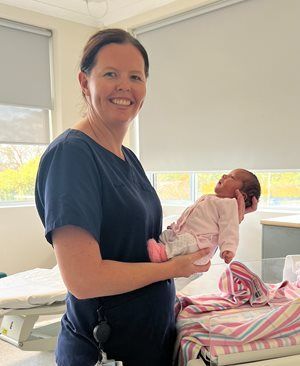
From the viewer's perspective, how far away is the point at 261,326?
0.94m

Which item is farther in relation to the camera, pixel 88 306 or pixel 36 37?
pixel 36 37

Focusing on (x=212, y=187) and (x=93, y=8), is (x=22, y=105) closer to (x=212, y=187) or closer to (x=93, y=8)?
(x=93, y=8)

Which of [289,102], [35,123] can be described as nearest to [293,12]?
[289,102]

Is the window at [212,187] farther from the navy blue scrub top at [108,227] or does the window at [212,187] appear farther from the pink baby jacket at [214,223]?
the navy blue scrub top at [108,227]

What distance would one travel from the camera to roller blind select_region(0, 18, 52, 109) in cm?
346

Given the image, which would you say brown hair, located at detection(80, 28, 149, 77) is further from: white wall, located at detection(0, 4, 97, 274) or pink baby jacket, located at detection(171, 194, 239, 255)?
white wall, located at detection(0, 4, 97, 274)

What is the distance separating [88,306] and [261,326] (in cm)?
43

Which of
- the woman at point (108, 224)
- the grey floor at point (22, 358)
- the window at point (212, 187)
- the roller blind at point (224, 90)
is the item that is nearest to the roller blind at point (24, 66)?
the roller blind at point (224, 90)

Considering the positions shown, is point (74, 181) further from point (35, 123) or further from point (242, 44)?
point (35, 123)

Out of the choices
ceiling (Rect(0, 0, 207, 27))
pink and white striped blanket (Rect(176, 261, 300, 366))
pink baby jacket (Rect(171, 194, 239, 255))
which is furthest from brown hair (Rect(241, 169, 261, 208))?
ceiling (Rect(0, 0, 207, 27))

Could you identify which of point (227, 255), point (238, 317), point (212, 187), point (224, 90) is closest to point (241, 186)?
point (227, 255)

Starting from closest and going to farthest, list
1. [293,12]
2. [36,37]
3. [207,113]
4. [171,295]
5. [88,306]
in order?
[88,306]
[171,295]
[293,12]
[207,113]
[36,37]

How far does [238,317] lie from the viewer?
3.29 ft

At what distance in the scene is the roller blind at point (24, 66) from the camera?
3.46m
